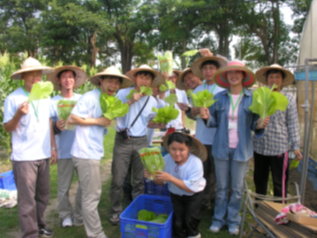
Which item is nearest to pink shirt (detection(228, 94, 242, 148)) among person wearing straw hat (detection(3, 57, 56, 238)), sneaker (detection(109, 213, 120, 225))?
sneaker (detection(109, 213, 120, 225))

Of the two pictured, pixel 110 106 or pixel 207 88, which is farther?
pixel 207 88

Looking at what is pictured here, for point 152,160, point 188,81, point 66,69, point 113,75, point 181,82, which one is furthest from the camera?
point 181,82

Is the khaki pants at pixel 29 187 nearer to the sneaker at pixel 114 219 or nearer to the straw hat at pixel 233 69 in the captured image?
the sneaker at pixel 114 219

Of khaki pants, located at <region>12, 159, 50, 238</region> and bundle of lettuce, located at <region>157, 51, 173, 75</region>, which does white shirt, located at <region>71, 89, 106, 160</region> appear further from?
bundle of lettuce, located at <region>157, 51, 173, 75</region>

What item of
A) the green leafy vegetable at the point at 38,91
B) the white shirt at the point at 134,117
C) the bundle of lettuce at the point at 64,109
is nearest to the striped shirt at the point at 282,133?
the white shirt at the point at 134,117

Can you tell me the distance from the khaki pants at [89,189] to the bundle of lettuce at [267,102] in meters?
1.75

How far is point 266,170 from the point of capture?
3510 millimetres

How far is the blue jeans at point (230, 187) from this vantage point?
3.20 m

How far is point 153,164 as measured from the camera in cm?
292

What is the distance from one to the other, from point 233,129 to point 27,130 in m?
2.21

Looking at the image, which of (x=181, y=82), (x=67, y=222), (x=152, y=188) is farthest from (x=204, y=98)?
(x=67, y=222)

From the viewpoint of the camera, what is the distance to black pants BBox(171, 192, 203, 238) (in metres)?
3.00

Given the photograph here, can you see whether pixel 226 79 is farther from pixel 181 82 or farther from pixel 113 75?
pixel 113 75

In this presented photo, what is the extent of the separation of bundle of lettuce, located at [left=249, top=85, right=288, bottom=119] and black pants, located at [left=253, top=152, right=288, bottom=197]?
848 mm
